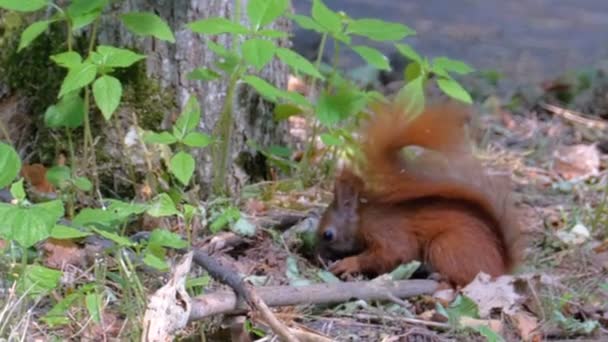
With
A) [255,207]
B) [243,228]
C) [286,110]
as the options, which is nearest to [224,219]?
[243,228]

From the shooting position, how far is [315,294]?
10.5 ft

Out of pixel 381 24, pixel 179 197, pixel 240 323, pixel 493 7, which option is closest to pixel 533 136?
pixel 381 24

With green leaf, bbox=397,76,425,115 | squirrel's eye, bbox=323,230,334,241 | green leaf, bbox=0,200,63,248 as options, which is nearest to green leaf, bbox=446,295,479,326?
squirrel's eye, bbox=323,230,334,241

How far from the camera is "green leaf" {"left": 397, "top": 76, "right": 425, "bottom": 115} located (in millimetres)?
3711

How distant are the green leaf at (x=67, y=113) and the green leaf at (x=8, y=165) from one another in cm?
73

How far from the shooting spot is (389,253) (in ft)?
11.8

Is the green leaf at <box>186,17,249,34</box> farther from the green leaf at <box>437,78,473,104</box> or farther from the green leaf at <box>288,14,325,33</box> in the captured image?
the green leaf at <box>437,78,473,104</box>

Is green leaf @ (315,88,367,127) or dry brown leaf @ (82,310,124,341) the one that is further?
green leaf @ (315,88,367,127)

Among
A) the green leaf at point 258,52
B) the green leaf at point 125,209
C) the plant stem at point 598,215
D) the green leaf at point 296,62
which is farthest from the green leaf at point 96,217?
the plant stem at point 598,215

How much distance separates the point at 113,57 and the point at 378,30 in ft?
2.79

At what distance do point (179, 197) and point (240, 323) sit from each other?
2.50 feet

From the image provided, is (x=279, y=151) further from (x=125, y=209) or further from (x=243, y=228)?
(x=125, y=209)

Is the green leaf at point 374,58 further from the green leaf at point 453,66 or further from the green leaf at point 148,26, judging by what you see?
the green leaf at point 148,26

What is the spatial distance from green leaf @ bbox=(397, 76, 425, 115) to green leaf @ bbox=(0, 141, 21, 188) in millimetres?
1290
